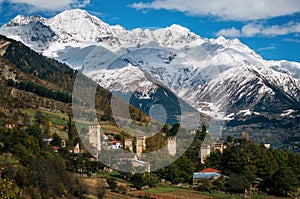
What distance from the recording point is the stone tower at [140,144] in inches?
2053

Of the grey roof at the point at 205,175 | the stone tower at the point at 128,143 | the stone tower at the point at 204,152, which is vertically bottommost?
the grey roof at the point at 205,175

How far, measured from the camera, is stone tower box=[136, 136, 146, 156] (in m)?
52.2

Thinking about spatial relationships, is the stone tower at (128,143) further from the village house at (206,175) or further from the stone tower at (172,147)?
the village house at (206,175)

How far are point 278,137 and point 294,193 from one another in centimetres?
11106

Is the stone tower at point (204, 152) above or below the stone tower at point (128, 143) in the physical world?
below

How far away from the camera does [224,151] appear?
5894 centimetres

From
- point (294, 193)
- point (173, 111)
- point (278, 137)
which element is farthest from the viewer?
point (278, 137)

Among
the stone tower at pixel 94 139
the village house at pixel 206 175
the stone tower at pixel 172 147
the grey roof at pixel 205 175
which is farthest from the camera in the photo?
the stone tower at pixel 94 139

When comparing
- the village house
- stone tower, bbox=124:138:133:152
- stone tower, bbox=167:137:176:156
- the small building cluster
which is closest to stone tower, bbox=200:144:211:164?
the small building cluster

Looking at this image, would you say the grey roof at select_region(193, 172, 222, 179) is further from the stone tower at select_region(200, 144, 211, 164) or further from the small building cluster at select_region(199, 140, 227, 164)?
the stone tower at select_region(200, 144, 211, 164)

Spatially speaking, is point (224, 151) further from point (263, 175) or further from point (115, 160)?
point (115, 160)

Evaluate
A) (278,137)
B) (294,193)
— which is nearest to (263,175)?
(294,193)

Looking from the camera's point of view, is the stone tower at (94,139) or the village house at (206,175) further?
the stone tower at (94,139)

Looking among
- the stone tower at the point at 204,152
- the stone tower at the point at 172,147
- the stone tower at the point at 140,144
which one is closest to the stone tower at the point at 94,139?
the stone tower at the point at 140,144
